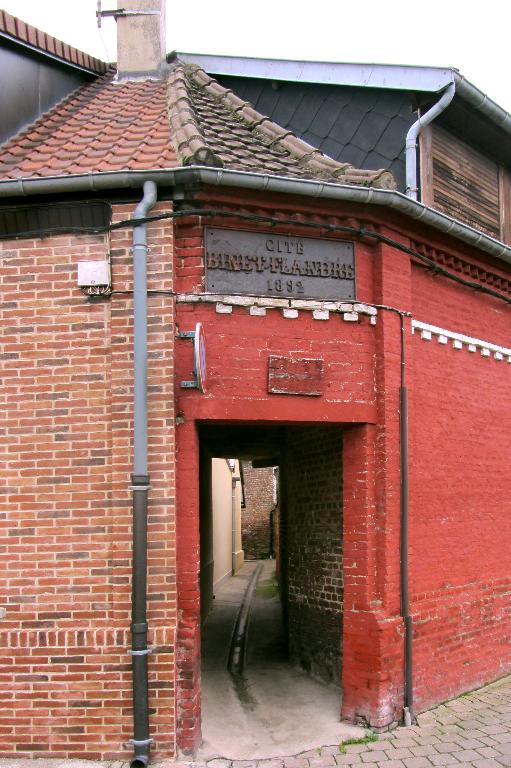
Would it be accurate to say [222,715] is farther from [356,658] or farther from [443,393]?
[443,393]

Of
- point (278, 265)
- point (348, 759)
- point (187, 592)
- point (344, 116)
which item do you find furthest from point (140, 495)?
point (344, 116)

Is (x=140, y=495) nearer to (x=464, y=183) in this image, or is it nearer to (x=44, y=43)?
(x=44, y=43)

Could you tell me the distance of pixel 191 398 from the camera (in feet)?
20.8

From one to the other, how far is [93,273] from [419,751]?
4.90 m

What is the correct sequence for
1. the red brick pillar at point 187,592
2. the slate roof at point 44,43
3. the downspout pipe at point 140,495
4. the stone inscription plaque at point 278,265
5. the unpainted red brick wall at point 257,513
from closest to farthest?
the downspout pipe at point 140,495
the red brick pillar at point 187,592
the stone inscription plaque at point 278,265
the slate roof at point 44,43
the unpainted red brick wall at point 257,513

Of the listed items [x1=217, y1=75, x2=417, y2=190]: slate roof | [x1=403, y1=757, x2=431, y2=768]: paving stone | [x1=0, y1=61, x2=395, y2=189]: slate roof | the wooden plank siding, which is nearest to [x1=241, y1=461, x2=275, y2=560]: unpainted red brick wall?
the wooden plank siding

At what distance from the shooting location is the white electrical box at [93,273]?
6.32 m

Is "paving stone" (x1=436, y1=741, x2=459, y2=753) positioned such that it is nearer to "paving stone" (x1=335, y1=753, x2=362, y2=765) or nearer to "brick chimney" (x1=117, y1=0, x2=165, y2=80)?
"paving stone" (x1=335, y1=753, x2=362, y2=765)

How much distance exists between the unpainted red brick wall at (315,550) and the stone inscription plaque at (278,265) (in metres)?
1.68

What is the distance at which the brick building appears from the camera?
598 centimetres

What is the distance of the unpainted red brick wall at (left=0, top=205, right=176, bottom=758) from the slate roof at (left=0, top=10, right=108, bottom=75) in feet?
9.64

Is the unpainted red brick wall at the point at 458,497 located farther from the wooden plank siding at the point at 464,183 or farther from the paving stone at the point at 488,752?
the wooden plank siding at the point at 464,183

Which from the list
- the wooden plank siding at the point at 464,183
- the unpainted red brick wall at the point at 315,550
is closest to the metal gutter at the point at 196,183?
the wooden plank siding at the point at 464,183

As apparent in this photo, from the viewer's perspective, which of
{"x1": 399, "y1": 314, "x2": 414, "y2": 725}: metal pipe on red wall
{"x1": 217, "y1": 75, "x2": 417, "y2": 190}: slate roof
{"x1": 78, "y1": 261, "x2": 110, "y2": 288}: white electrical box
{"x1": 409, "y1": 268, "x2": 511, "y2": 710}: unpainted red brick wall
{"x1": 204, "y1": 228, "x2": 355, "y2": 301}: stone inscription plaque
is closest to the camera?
{"x1": 78, "y1": 261, "x2": 110, "y2": 288}: white electrical box
